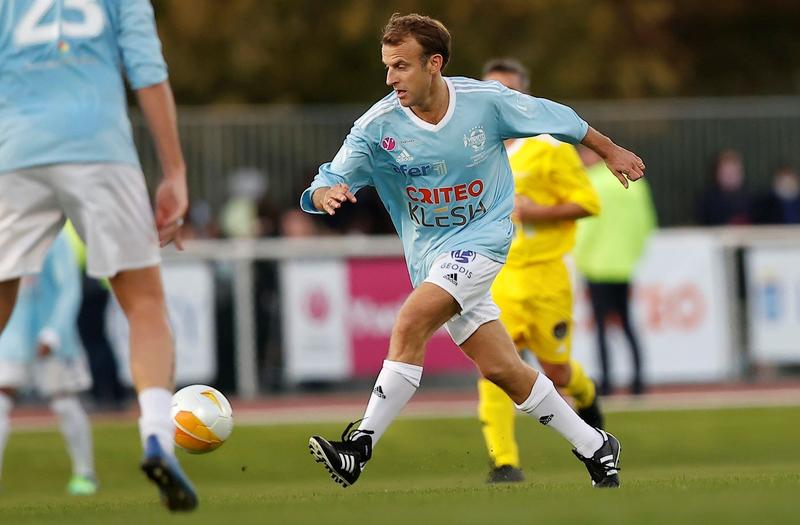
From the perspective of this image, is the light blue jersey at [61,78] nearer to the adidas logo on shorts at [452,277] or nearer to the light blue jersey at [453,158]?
the light blue jersey at [453,158]

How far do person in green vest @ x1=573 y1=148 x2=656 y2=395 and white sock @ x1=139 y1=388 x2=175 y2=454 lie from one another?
9.69 meters

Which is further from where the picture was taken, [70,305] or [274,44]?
[274,44]

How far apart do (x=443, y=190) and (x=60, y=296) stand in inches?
198

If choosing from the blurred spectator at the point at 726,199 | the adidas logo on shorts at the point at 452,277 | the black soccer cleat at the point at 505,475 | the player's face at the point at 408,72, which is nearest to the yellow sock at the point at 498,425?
the black soccer cleat at the point at 505,475

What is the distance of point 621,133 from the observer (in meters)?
19.4

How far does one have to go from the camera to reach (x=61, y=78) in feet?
21.4

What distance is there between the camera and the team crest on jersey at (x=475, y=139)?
812 cm

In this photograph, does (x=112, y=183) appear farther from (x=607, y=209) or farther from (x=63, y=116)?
(x=607, y=209)

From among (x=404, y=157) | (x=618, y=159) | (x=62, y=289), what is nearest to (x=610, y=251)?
(x=62, y=289)

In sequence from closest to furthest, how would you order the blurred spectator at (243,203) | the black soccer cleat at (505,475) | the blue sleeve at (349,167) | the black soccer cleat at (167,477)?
the black soccer cleat at (167,477) → the blue sleeve at (349,167) → the black soccer cleat at (505,475) → the blurred spectator at (243,203)

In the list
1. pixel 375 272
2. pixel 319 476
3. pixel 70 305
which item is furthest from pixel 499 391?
pixel 375 272

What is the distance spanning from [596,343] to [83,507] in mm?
9234

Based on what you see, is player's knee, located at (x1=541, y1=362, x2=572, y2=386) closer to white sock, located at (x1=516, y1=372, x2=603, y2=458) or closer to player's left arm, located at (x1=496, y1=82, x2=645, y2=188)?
white sock, located at (x1=516, y1=372, x2=603, y2=458)

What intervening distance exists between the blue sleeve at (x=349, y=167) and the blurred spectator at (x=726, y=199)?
11.2 meters
